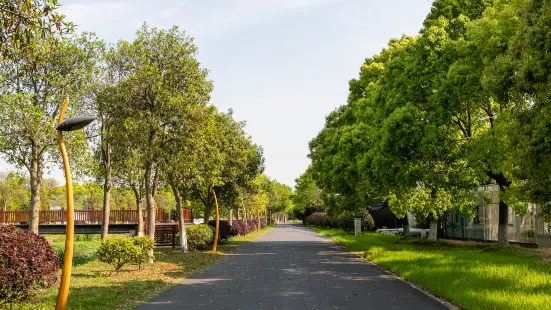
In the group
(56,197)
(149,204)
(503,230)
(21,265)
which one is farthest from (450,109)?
(56,197)

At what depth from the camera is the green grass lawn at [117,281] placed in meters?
10.8

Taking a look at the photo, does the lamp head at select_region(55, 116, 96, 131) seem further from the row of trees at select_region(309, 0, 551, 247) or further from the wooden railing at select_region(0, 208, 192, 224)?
the wooden railing at select_region(0, 208, 192, 224)

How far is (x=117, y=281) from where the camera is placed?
14.5 meters

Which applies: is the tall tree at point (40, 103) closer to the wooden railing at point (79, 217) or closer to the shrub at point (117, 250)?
the shrub at point (117, 250)

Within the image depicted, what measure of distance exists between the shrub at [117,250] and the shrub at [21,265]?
6.11 m

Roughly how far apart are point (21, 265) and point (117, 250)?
23.4 ft

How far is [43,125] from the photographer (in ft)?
71.2

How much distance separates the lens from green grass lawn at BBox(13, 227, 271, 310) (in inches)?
426

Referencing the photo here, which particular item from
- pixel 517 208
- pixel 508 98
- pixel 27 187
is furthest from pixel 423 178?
pixel 27 187

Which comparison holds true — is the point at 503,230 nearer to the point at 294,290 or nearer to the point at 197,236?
the point at 294,290

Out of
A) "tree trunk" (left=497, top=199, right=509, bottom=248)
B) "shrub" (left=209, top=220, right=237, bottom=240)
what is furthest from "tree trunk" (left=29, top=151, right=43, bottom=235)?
"tree trunk" (left=497, top=199, right=509, bottom=248)

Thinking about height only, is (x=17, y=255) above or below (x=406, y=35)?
below

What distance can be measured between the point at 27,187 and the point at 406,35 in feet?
206

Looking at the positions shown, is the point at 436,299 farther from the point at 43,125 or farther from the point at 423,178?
the point at 43,125
